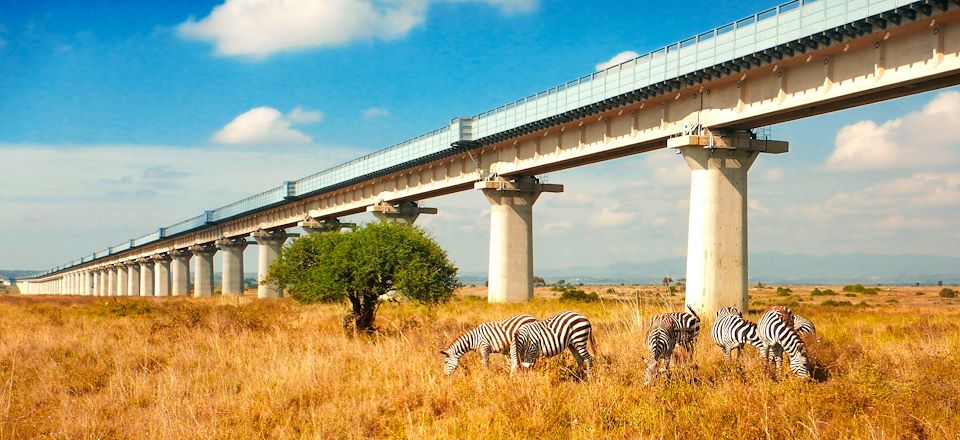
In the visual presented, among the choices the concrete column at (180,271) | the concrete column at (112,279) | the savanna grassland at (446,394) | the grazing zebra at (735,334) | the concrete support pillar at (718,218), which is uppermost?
the concrete support pillar at (718,218)

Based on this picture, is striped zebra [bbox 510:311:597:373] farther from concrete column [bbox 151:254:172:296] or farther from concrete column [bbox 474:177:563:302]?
concrete column [bbox 151:254:172:296]

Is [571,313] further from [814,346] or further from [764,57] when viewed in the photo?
[764,57]

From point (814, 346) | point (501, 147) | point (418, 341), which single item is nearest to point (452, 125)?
point (501, 147)

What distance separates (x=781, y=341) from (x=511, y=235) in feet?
101

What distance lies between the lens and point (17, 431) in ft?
35.3

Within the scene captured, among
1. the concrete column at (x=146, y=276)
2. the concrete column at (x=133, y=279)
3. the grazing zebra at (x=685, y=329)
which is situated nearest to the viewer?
the grazing zebra at (x=685, y=329)

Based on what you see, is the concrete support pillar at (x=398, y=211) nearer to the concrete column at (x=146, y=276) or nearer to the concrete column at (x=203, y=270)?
the concrete column at (x=203, y=270)

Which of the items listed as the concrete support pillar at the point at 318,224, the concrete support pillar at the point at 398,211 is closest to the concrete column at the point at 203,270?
the concrete support pillar at the point at 318,224

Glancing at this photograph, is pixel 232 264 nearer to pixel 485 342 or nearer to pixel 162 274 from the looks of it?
pixel 162 274

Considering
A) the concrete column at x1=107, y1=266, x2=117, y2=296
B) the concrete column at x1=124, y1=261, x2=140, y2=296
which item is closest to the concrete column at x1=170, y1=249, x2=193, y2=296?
the concrete column at x1=124, y1=261, x2=140, y2=296

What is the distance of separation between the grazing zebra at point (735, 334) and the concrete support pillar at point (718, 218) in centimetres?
1402

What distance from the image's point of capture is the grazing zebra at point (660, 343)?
13367 mm

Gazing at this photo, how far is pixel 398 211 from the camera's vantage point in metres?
59.6

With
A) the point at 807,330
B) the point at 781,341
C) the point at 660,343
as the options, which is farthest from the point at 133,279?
the point at 781,341
